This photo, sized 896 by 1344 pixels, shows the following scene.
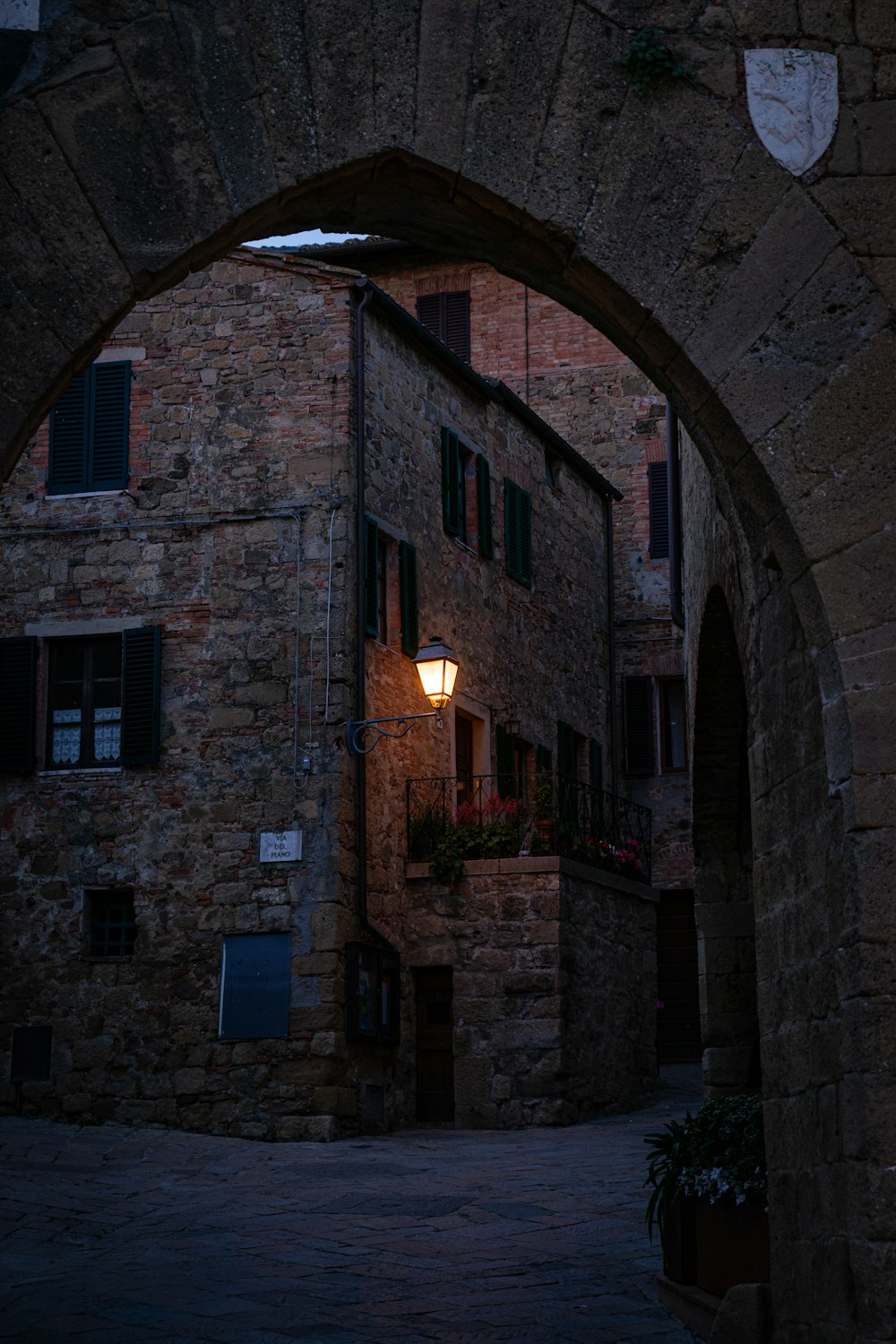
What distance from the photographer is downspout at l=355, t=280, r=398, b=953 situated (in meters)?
14.4

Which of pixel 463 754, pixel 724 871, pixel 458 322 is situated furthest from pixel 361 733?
pixel 458 322

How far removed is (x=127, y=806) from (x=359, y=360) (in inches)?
174

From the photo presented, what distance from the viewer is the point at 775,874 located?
16.9 feet

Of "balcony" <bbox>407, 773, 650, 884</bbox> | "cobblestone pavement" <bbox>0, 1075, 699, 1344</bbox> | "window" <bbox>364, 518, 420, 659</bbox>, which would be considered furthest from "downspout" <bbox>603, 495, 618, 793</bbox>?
"cobblestone pavement" <bbox>0, 1075, 699, 1344</bbox>

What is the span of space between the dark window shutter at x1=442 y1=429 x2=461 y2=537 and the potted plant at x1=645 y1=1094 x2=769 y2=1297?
10382mm

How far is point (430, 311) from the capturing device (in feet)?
72.9

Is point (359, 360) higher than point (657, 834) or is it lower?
higher

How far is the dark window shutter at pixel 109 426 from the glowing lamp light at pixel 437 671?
3.20 m

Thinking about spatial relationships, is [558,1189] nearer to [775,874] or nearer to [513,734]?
[775,874]

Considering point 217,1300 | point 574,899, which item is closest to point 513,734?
point 574,899

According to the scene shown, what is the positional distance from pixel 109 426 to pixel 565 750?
6698 millimetres

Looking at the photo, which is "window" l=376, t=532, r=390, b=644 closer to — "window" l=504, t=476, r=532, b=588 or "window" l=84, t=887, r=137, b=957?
"window" l=504, t=476, r=532, b=588

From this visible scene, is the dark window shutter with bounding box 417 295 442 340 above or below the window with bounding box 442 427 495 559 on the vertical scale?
above

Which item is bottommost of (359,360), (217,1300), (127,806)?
(217,1300)
